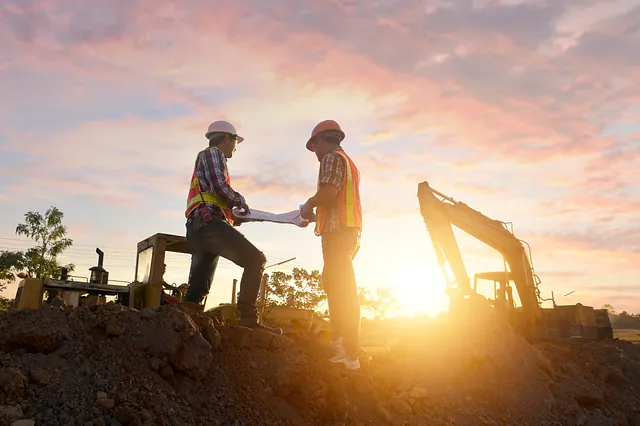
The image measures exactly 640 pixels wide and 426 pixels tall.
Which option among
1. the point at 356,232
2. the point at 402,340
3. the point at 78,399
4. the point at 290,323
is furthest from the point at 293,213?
the point at 290,323

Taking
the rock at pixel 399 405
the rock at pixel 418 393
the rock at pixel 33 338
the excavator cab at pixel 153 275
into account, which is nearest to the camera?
the rock at pixel 33 338

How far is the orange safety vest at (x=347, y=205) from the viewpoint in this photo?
17.6 feet

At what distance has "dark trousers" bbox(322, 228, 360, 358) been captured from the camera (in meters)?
5.24

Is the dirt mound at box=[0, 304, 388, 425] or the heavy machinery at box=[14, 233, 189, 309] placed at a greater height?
the heavy machinery at box=[14, 233, 189, 309]

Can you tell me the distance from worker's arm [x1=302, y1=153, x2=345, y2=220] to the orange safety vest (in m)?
0.07

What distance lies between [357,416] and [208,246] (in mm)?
2033

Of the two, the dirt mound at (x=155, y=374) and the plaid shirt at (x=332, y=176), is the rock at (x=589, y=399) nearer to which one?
the dirt mound at (x=155, y=374)

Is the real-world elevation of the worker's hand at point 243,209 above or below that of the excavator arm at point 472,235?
below

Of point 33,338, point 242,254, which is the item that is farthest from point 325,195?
point 33,338

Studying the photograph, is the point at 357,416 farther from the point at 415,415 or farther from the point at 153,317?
the point at 153,317

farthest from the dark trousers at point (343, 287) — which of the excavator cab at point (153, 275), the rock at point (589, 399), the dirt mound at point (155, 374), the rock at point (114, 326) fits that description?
the rock at point (589, 399)

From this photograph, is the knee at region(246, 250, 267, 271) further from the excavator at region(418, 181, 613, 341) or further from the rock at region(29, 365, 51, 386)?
the excavator at region(418, 181, 613, 341)

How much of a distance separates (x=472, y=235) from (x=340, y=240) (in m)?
8.61

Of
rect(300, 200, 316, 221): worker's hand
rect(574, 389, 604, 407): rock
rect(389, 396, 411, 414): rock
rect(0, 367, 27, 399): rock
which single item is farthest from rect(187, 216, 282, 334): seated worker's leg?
rect(574, 389, 604, 407): rock
